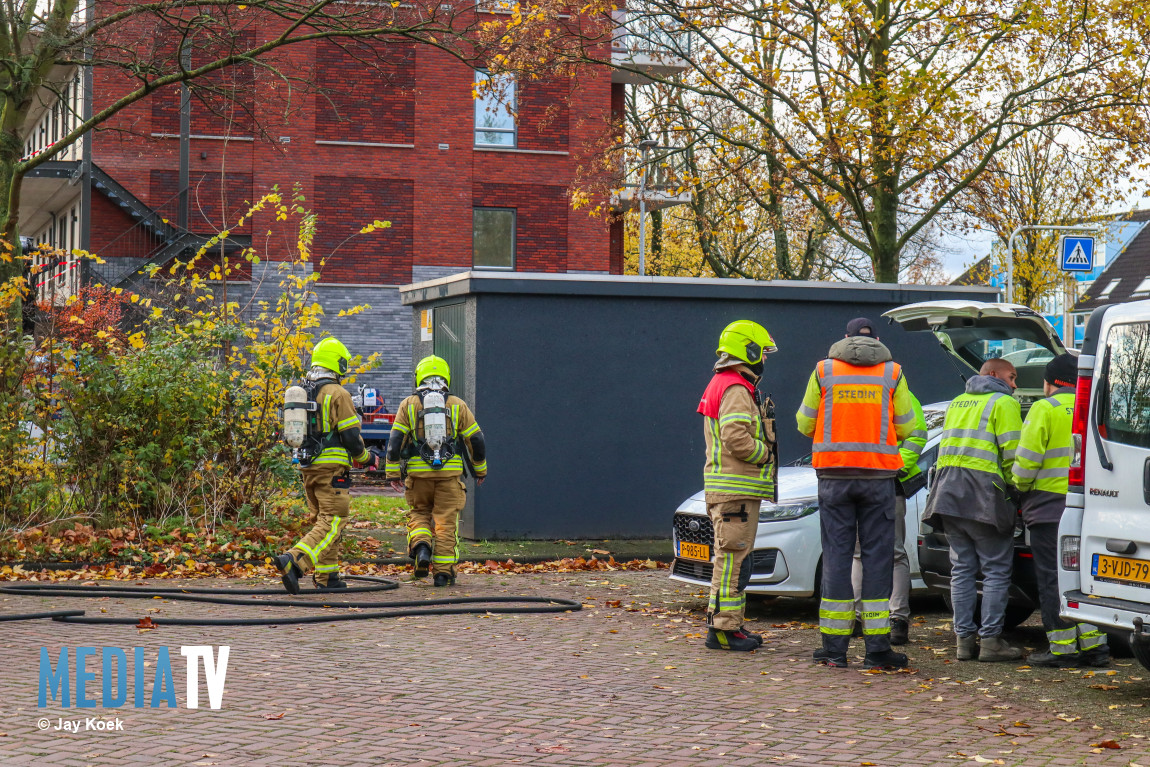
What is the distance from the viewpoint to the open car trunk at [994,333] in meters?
8.47

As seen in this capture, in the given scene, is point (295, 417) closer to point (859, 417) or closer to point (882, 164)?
point (859, 417)

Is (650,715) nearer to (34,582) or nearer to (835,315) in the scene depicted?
(34,582)

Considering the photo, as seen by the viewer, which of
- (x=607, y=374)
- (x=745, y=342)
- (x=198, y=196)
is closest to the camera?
(x=745, y=342)

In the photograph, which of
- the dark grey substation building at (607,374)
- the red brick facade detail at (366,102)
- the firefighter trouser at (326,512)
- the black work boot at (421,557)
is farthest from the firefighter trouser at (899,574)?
the red brick facade detail at (366,102)

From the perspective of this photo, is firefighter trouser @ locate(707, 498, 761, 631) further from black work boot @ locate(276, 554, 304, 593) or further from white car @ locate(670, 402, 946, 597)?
black work boot @ locate(276, 554, 304, 593)

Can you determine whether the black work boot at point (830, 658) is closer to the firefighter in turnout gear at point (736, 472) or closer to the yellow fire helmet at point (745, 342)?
the firefighter in turnout gear at point (736, 472)

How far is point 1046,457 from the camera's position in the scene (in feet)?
25.3

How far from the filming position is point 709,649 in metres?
7.97

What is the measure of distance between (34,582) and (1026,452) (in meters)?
7.64

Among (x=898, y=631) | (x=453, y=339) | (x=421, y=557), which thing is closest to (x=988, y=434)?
(x=898, y=631)

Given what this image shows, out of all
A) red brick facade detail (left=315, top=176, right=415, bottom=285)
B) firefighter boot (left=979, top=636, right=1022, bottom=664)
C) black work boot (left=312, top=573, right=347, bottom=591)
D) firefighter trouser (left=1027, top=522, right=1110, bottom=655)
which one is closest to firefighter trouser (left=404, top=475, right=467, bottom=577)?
black work boot (left=312, top=573, right=347, bottom=591)

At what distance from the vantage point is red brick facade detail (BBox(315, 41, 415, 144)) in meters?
32.2

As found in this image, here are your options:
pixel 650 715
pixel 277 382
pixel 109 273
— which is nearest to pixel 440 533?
pixel 277 382

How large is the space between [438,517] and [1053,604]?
489 centimetres
